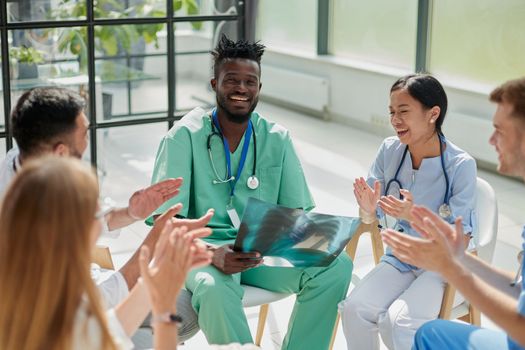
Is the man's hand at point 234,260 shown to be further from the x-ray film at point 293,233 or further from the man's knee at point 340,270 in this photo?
the man's knee at point 340,270

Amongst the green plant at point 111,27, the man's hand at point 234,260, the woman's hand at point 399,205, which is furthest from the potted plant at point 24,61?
the woman's hand at point 399,205

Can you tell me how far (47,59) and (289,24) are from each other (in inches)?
162

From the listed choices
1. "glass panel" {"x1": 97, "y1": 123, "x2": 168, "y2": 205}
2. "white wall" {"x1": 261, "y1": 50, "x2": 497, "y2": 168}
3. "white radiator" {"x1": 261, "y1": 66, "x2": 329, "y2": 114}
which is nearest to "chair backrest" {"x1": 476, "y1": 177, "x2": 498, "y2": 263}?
"glass panel" {"x1": 97, "y1": 123, "x2": 168, "y2": 205}

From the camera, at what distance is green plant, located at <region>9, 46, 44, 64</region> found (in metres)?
4.43

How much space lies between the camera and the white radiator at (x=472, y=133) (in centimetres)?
605

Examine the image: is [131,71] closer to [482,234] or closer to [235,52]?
[235,52]

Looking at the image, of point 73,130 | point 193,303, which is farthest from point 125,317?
point 193,303

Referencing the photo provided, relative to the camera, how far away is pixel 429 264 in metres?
2.04

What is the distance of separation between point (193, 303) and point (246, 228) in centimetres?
33

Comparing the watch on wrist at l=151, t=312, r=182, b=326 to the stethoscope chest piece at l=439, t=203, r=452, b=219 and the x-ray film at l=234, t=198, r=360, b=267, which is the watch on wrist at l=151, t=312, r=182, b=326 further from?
the stethoscope chest piece at l=439, t=203, r=452, b=219

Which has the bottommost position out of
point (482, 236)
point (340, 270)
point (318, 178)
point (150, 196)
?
point (318, 178)

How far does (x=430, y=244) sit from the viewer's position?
2049 mm

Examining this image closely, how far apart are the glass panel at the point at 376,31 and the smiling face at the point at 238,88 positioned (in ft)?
13.6

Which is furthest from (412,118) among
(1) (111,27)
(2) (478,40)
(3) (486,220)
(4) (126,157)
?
(2) (478,40)
